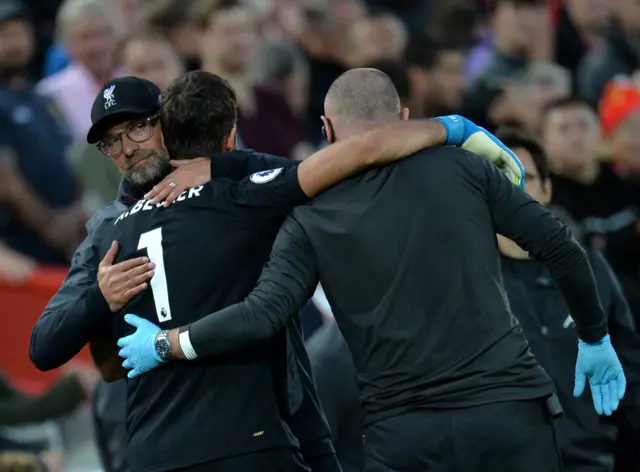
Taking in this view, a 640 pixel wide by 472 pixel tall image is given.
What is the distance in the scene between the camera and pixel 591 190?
831 cm

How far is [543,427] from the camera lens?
15.0 feet

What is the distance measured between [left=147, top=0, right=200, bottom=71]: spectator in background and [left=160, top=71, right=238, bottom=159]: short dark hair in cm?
517

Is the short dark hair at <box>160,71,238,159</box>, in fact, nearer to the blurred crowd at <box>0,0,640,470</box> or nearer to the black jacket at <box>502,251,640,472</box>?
the black jacket at <box>502,251,640,472</box>

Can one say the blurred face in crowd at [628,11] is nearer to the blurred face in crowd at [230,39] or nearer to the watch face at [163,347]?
the blurred face in crowd at [230,39]

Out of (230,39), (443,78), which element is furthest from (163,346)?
(443,78)

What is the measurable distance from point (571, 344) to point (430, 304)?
1468mm

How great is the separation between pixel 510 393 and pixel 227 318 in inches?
36.0

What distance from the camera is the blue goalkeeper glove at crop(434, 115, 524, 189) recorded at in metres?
4.76

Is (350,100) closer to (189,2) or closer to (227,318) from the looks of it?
(227,318)

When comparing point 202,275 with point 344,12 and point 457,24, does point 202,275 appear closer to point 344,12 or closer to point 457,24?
point 344,12

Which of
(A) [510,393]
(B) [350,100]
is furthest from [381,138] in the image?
(A) [510,393]

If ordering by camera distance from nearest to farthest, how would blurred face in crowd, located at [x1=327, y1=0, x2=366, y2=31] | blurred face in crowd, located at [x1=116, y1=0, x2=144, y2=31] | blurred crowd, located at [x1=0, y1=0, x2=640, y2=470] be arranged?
blurred crowd, located at [x1=0, y1=0, x2=640, y2=470], blurred face in crowd, located at [x1=116, y1=0, x2=144, y2=31], blurred face in crowd, located at [x1=327, y1=0, x2=366, y2=31]

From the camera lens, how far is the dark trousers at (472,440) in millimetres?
4492

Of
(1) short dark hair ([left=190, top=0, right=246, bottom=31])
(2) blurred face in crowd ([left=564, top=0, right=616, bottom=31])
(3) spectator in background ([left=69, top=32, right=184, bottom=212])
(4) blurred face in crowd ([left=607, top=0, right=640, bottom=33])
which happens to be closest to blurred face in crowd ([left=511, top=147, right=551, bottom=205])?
(3) spectator in background ([left=69, top=32, right=184, bottom=212])
